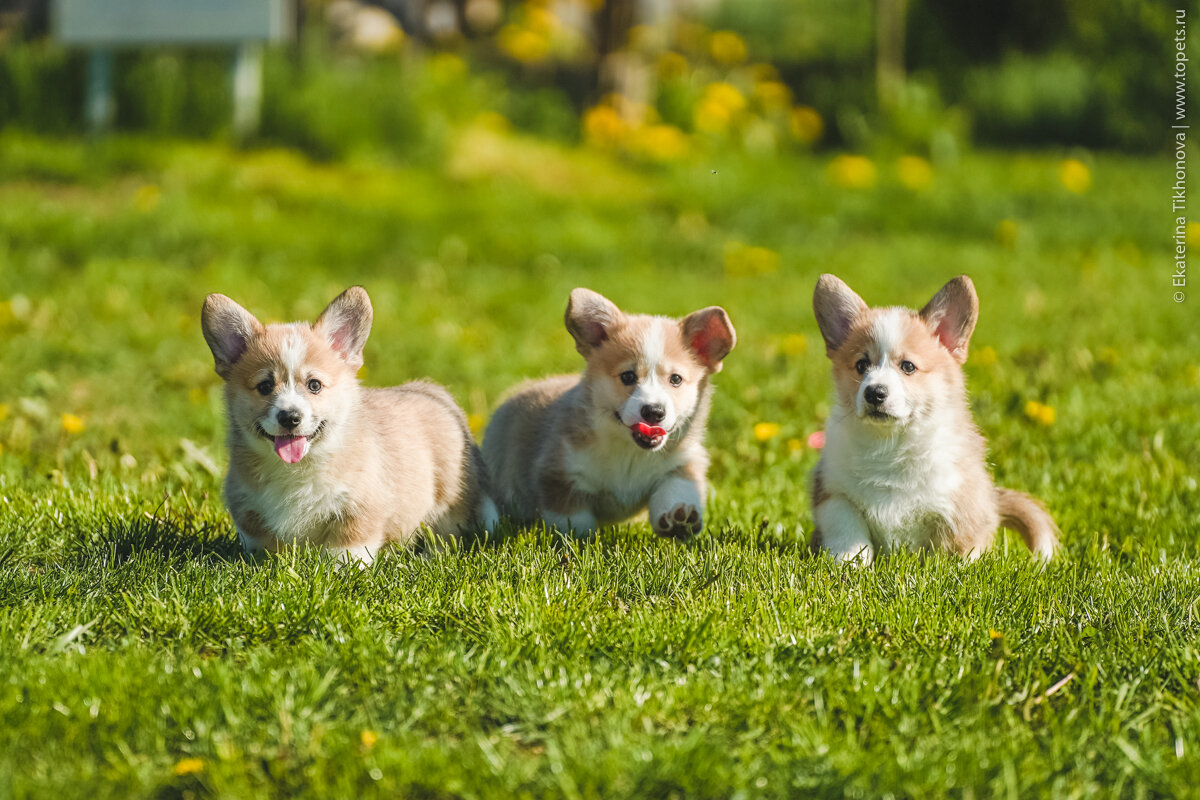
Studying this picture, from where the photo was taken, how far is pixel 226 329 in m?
3.75

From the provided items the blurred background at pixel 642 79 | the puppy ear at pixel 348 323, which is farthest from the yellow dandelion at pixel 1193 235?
the puppy ear at pixel 348 323

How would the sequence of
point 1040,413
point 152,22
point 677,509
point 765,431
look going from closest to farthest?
point 677,509 < point 765,431 < point 1040,413 < point 152,22

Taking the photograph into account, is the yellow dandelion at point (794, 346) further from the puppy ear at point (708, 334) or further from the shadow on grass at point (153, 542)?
the shadow on grass at point (153, 542)

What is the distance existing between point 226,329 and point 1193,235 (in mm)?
8279

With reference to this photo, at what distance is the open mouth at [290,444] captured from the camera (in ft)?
11.8

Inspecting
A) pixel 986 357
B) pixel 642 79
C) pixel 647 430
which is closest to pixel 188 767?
pixel 647 430

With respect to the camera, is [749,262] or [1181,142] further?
[1181,142]

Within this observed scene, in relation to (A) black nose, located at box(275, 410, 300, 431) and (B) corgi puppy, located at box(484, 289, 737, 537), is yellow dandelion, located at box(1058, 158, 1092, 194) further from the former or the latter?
(A) black nose, located at box(275, 410, 300, 431)

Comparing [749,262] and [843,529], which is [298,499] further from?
[749,262]

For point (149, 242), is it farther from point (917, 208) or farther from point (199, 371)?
point (917, 208)

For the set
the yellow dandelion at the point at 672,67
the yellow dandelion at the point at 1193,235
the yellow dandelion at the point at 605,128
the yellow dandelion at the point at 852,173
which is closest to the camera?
the yellow dandelion at the point at 1193,235

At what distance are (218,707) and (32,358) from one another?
4295 millimetres

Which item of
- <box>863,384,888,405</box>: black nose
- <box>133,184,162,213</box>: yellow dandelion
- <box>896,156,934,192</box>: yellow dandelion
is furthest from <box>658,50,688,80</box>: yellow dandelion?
<box>863,384,888,405</box>: black nose

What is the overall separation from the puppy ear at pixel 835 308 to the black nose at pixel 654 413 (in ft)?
1.89
